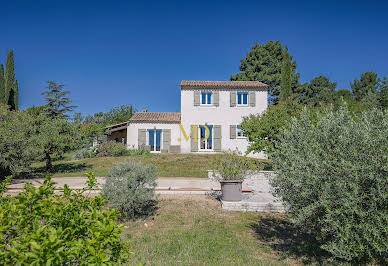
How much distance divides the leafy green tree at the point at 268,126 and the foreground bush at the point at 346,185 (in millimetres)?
8682

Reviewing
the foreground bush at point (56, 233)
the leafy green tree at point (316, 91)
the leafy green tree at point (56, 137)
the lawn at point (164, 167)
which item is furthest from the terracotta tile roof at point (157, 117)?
the leafy green tree at point (316, 91)

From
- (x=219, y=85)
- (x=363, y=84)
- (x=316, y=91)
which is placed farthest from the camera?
(x=363, y=84)

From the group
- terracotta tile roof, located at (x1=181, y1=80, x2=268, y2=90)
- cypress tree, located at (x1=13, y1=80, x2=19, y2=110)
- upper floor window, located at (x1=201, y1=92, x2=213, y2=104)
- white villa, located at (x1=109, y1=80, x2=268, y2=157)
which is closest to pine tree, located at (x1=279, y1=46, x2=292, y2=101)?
white villa, located at (x1=109, y1=80, x2=268, y2=157)

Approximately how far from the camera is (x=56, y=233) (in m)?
1.59

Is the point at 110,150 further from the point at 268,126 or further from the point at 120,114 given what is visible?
the point at 120,114

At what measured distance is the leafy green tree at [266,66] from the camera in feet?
117

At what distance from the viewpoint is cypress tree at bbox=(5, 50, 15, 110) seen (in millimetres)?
30578

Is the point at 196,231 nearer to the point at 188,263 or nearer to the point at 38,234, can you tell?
the point at 188,263

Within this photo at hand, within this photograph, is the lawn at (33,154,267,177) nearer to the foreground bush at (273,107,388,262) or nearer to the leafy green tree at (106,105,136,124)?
the foreground bush at (273,107,388,262)

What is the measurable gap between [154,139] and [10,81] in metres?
22.8

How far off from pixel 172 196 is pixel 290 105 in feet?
31.8

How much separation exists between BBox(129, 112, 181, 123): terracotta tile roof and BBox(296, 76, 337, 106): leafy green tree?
24.5 meters

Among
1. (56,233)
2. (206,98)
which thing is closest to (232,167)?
(56,233)

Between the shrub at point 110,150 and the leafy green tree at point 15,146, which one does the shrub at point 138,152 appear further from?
the leafy green tree at point 15,146
